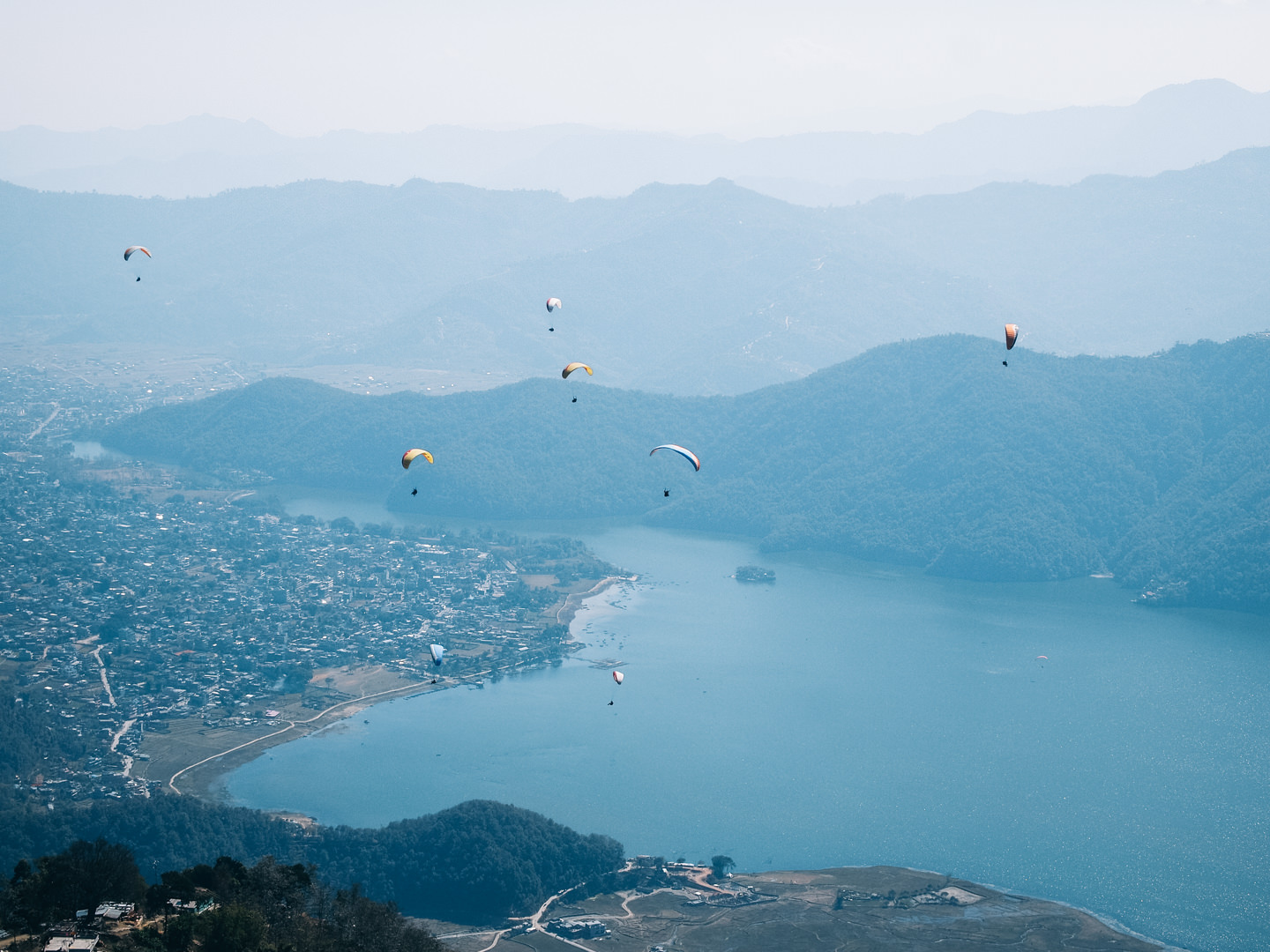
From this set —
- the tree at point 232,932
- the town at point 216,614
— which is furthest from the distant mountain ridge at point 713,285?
the tree at point 232,932

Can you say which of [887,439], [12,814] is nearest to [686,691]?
[12,814]

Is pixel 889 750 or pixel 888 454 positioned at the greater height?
pixel 888 454

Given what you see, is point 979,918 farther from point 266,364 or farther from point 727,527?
point 266,364

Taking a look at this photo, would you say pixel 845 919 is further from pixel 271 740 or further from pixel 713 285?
pixel 713 285

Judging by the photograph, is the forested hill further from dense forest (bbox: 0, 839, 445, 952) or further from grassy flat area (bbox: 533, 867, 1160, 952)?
dense forest (bbox: 0, 839, 445, 952)

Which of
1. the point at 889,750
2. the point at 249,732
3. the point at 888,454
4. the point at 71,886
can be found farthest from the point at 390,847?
the point at 888,454

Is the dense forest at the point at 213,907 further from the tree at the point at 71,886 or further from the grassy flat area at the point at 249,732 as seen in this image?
the grassy flat area at the point at 249,732
